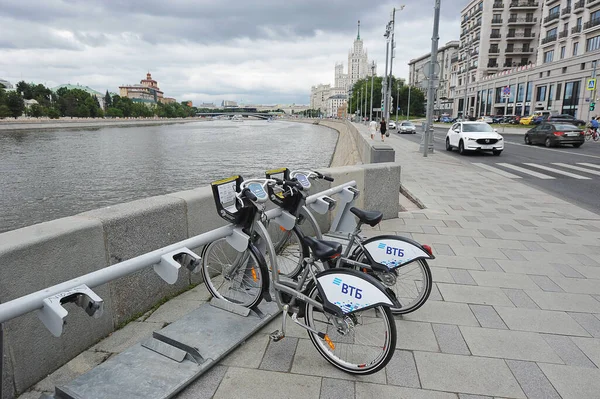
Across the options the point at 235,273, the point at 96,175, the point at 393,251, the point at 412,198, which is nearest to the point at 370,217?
the point at 393,251

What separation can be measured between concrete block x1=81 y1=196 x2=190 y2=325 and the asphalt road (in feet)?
26.2

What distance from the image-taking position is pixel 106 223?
3182 mm

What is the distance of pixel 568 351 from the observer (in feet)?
10.1

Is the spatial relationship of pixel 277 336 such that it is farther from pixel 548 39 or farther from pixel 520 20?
pixel 520 20

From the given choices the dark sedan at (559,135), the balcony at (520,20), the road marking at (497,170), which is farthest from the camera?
the balcony at (520,20)

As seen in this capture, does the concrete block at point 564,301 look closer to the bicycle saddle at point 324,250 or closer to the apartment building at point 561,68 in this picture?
the bicycle saddle at point 324,250

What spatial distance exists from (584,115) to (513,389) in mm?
57696

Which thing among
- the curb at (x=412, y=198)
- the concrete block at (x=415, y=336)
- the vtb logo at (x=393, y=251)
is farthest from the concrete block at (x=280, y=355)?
the curb at (x=412, y=198)

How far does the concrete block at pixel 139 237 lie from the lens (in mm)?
3296

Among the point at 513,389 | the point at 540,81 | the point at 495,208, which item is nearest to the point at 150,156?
the point at 495,208

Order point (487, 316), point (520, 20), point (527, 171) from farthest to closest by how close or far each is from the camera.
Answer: point (520, 20) < point (527, 171) < point (487, 316)

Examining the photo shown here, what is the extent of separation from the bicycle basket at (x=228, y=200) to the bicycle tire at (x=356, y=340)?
78 cm

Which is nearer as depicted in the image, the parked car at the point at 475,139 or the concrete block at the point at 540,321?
the concrete block at the point at 540,321

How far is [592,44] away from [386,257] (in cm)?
6087
